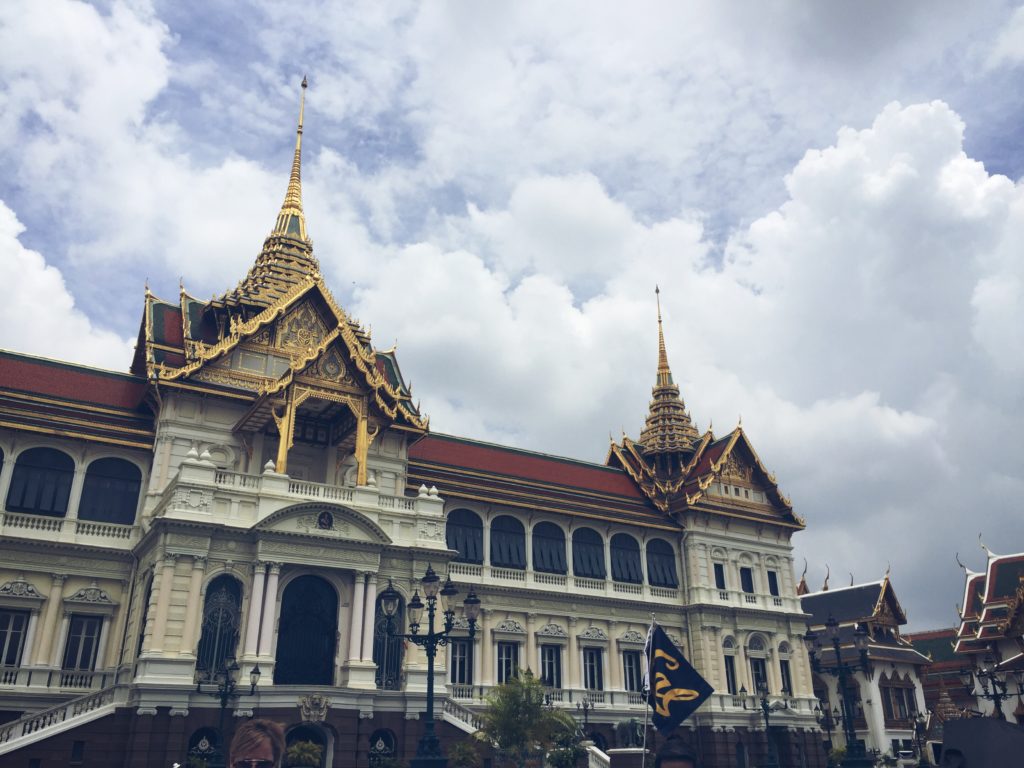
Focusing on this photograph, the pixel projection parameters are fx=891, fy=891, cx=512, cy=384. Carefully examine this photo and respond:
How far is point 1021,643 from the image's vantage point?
178 feet

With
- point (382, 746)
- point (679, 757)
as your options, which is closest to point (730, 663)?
point (382, 746)

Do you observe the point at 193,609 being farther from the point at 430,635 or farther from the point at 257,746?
Result: the point at 257,746

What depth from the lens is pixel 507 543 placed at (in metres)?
39.9

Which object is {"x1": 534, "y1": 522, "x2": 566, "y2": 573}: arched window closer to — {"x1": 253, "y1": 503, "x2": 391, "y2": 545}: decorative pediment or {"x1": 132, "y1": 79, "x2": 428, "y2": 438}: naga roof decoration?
{"x1": 132, "y1": 79, "x2": 428, "y2": 438}: naga roof decoration

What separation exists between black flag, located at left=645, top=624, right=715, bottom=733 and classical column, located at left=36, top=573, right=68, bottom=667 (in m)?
19.6

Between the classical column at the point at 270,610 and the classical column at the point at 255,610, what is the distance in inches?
6.1

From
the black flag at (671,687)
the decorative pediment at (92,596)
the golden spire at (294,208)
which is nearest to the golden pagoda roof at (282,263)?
the golden spire at (294,208)

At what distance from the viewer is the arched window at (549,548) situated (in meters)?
40.5

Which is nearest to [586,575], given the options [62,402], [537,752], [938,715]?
[537,752]

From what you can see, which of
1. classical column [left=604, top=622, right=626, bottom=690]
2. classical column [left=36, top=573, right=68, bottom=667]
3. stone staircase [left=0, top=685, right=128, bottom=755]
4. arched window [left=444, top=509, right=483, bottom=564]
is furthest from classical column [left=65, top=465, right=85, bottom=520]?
classical column [left=604, top=622, right=626, bottom=690]

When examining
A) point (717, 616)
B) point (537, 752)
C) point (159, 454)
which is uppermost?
point (159, 454)

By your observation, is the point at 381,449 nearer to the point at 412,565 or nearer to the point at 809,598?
the point at 412,565

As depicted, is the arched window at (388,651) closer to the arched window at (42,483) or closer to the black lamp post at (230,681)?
the black lamp post at (230,681)

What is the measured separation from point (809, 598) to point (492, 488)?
34360 mm
